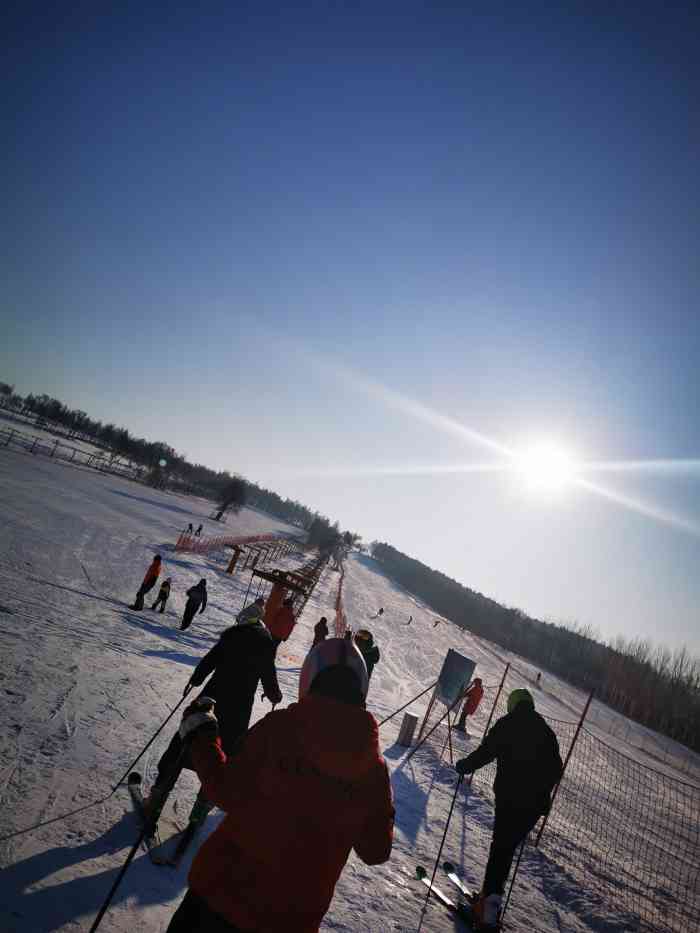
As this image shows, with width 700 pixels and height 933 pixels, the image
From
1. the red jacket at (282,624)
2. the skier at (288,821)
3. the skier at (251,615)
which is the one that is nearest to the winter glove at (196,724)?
the skier at (288,821)

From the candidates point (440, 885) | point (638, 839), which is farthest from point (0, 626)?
point (638, 839)

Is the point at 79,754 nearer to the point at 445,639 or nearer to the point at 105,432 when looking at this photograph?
the point at 445,639

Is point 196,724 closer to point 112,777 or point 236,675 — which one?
point 236,675

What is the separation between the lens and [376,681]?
13711mm

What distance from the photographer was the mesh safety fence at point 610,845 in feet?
19.8

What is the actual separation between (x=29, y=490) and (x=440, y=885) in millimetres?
22602

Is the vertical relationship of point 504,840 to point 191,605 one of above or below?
above

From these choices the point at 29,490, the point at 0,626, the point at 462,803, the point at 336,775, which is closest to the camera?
the point at 336,775

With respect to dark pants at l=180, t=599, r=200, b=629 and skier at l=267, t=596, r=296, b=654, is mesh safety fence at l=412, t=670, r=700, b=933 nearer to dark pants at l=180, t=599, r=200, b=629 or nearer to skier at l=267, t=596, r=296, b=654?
skier at l=267, t=596, r=296, b=654

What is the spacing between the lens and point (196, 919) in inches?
63.1

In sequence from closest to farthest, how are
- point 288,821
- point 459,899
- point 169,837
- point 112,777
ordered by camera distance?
1. point 288,821
2. point 169,837
3. point 112,777
4. point 459,899

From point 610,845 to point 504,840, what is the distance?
261 inches

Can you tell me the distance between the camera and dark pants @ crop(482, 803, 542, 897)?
4148mm

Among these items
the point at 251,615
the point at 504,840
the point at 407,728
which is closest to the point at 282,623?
the point at 407,728
